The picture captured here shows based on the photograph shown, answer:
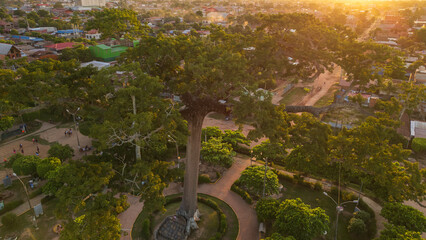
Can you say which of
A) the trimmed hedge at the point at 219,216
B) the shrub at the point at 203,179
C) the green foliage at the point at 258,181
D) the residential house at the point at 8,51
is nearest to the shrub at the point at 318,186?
the green foliage at the point at 258,181

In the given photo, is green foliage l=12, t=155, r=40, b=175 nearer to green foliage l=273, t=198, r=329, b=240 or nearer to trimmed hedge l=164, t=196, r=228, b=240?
trimmed hedge l=164, t=196, r=228, b=240

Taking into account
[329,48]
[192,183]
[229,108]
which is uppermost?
[329,48]

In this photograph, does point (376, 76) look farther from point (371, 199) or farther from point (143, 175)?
point (371, 199)

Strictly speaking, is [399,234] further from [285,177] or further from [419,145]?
[419,145]

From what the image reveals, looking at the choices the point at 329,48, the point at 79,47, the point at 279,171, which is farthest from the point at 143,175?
the point at 79,47

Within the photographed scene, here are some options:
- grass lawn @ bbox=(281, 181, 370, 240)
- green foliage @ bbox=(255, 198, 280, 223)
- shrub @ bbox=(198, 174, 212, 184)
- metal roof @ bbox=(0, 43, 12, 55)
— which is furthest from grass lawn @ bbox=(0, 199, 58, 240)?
metal roof @ bbox=(0, 43, 12, 55)
